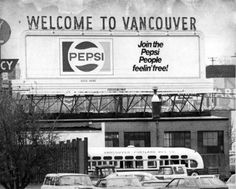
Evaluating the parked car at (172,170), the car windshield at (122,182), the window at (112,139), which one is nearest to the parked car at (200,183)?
the car windshield at (122,182)

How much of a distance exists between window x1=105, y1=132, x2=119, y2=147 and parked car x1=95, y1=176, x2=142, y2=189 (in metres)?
20.0

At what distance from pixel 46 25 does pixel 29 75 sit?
8.85 feet

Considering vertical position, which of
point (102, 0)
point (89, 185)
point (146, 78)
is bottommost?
point (89, 185)

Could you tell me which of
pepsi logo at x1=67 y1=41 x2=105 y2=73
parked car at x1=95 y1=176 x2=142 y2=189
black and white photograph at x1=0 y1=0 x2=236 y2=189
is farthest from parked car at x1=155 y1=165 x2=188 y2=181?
parked car at x1=95 y1=176 x2=142 y2=189

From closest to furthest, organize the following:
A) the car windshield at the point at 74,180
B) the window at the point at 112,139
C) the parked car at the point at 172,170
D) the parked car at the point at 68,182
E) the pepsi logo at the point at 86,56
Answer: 1. the parked car at the point at 68,182
2. the car windshield at the point at 74,180
3. the parked car at the point at 172,170
4. the pepsi logo at the point at 86,56
5. the window at the point at 112,139

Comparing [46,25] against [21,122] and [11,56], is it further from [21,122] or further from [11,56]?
[21,122]

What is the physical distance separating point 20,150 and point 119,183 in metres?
3.35

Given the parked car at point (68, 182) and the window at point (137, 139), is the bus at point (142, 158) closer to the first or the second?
the window at point (137, 139)

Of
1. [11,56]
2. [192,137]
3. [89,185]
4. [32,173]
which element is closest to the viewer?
[89,185]

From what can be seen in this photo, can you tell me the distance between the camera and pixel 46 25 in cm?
4547

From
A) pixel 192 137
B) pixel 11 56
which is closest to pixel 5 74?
pixel 11 56

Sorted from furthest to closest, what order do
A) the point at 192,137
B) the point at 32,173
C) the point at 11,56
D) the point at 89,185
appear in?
the point at 192,137 → the point at 11,56 → the point at 32,173 → the point at 89,185

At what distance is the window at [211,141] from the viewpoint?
48125 millimetres

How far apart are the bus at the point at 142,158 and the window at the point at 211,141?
5.02 metres
